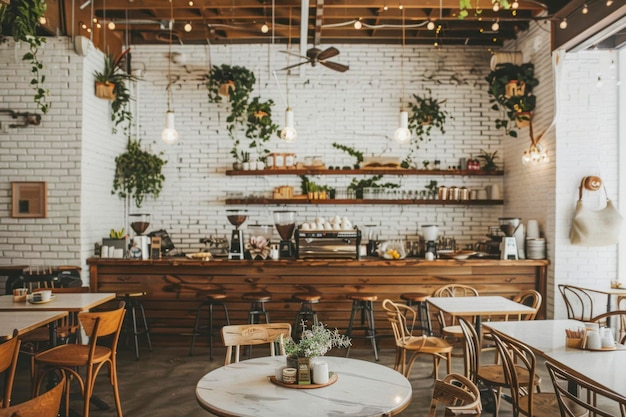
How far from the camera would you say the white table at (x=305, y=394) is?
7.81 ft

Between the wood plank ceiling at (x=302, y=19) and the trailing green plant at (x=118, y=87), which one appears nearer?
the wood plank ceiling at (x=302, y=19)

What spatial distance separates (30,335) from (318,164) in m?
4.60

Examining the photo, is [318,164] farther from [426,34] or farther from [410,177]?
[426,34]

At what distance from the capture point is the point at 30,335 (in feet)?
16.2

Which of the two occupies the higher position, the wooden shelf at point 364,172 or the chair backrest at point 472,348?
the wooden shelf at point 364,172

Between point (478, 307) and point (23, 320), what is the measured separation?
378 cm

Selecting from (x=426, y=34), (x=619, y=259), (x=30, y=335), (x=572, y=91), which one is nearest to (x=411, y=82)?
(x=426, y=34)

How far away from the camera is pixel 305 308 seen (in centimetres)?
650

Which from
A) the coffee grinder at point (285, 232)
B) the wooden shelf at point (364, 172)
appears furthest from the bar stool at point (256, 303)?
the wooden shelf at point (364, 172)

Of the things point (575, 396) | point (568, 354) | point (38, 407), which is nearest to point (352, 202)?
point (568, 354)

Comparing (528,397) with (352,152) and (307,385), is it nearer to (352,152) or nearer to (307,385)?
(307,385)

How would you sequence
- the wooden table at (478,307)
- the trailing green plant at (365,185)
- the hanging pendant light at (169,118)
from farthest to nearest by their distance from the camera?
the trailing green plant at (365,185)
the hanging pendant light at (169,118)
the wooden table at (478,307)

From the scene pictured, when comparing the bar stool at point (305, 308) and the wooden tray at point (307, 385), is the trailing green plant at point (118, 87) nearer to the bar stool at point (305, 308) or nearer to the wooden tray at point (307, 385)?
the bar stool at point (305, 308)

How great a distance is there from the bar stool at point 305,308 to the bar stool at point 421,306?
1071mm
